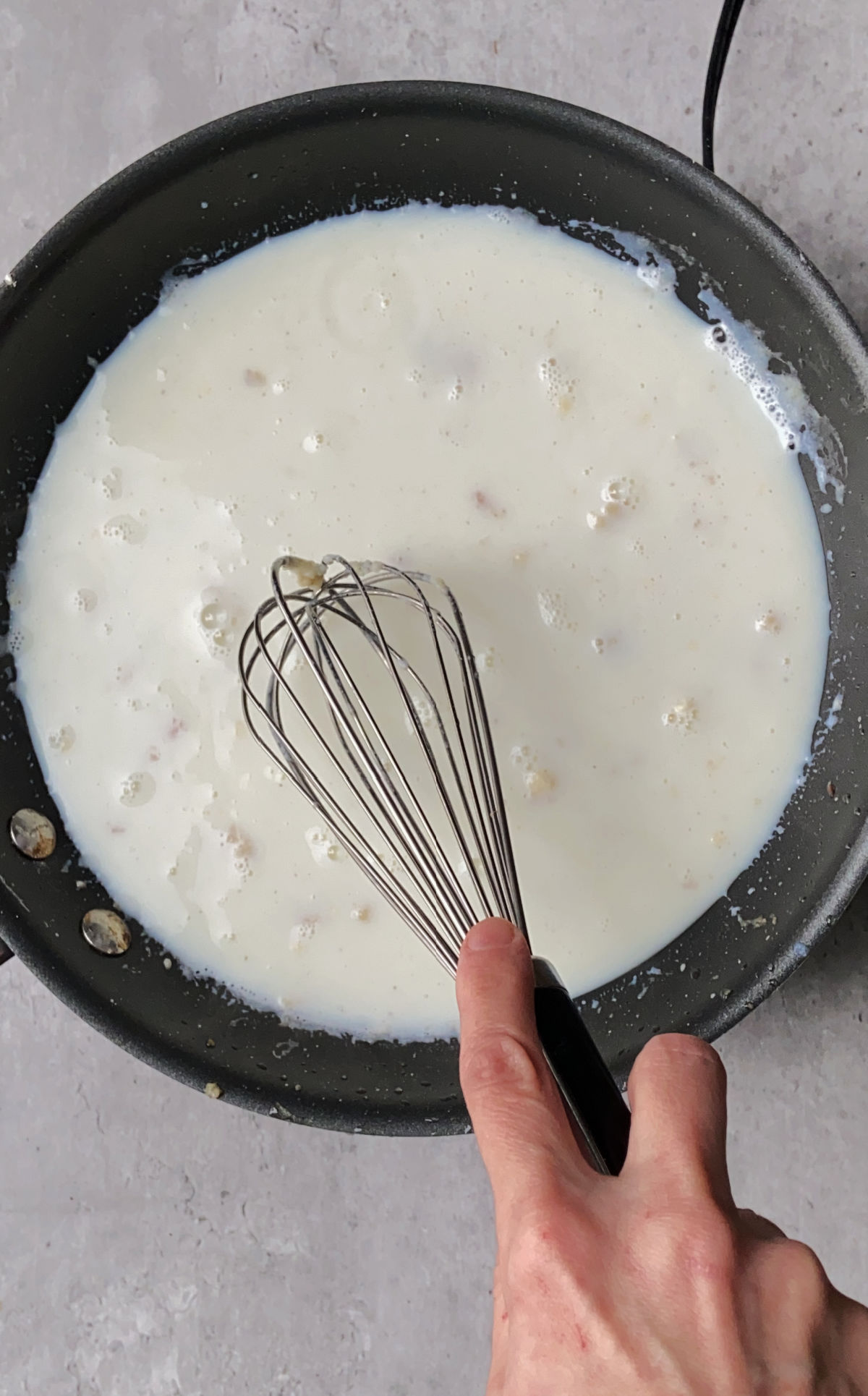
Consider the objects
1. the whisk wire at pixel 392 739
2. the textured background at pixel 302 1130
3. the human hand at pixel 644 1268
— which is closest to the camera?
the human hand at pixel 644 1268

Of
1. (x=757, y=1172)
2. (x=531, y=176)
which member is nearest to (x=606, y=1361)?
(x=757, y=1172)

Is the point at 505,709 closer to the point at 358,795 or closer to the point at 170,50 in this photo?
the point at 358,795

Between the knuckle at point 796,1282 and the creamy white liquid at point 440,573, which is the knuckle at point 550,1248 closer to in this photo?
the knuckle at point 796,1282

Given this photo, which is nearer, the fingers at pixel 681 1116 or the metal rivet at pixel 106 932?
the fingers at pixel 681 1116

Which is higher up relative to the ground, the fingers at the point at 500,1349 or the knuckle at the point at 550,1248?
the knuckle at the point at 550,1248

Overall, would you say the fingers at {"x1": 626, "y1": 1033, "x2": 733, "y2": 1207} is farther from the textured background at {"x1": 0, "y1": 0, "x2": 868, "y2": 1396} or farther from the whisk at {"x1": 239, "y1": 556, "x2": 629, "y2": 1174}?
the textured background at {"x1": 0, "y1": 0, "x2": 868, "y2": 1396}

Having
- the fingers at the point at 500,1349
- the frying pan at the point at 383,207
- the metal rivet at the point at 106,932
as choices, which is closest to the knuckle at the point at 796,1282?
the fingers at the point at 500,1349
